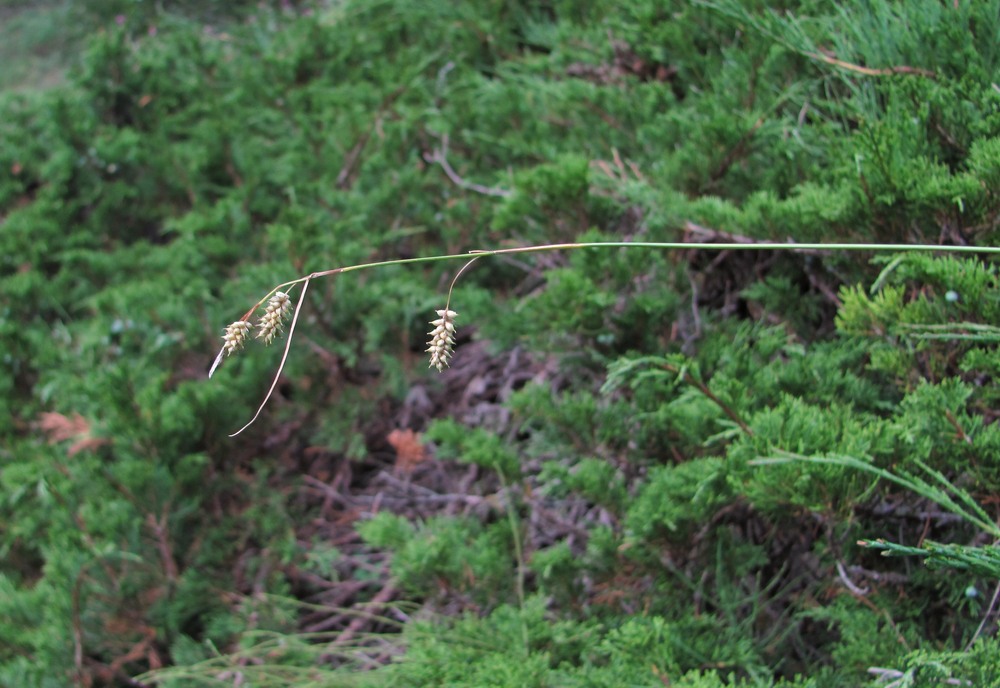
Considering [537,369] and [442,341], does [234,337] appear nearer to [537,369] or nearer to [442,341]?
[442,341]

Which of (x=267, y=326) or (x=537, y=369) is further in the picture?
(x=537, y=369)

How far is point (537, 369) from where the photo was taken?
7.39 ft

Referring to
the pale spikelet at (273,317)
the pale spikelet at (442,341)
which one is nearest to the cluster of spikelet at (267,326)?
the pale spikelet at (273,317)

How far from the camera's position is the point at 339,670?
66.6 inches

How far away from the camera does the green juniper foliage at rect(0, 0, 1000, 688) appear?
1316mm

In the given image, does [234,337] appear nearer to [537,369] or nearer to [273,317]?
[273,317]

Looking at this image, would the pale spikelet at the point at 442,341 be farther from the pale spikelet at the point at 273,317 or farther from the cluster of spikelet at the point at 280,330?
the pale spikelet at the point at 273,317

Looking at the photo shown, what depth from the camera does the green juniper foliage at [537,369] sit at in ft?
4.32

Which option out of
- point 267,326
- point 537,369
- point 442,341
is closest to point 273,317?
point 267,326

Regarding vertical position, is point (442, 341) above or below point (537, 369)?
above

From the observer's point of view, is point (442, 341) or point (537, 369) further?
point (537, 369)

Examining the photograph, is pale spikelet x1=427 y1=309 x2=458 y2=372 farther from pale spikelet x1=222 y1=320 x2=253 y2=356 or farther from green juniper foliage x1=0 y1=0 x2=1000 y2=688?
pale spikelet x1=222 y1=320 x2=253 y2=356

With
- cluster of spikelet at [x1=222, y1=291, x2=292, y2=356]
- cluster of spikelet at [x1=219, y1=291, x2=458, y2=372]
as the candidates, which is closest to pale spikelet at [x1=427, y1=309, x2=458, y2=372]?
cluster of spikelet at [x1=219, y1=291, x2=458, y2=372]

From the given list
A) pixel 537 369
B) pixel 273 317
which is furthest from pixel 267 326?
pixel 537 369
